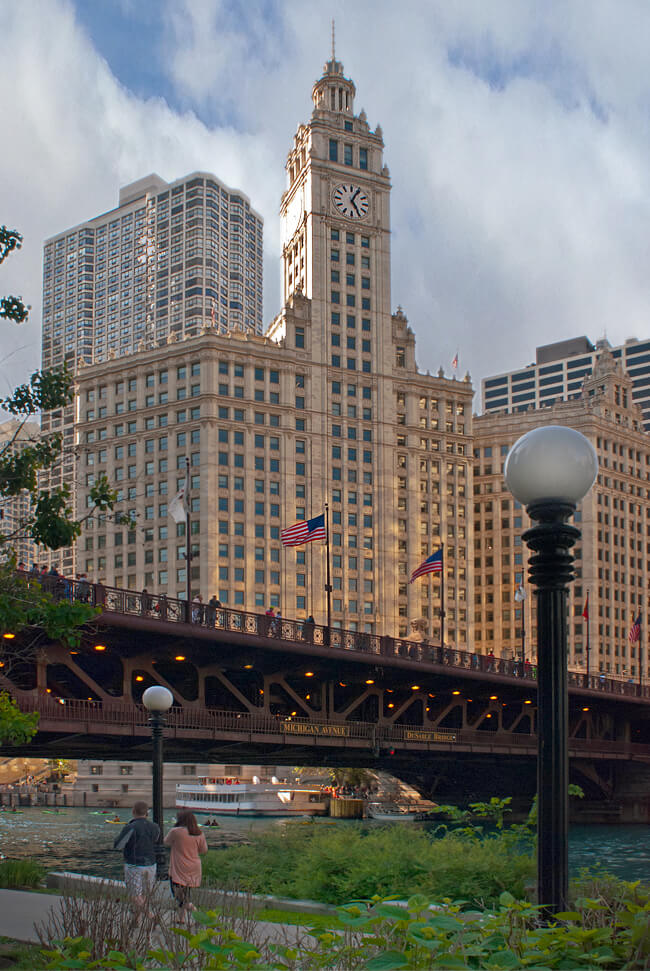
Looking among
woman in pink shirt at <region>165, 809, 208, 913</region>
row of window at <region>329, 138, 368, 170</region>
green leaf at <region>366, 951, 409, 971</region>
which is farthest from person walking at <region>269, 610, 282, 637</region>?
row of window at <region>329, 138, 368, 170</region>

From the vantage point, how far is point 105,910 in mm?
11281

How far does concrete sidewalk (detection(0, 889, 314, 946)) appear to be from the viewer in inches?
607

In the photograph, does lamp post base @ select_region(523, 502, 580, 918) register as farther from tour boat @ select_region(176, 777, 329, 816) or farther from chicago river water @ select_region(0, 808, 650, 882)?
tour boat @ select_region(176, 777, 329, 816)

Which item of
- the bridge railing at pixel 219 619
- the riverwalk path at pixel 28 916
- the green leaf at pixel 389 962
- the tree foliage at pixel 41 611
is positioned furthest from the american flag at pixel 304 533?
the green leaf at pixel 389 962

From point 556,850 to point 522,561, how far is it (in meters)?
154

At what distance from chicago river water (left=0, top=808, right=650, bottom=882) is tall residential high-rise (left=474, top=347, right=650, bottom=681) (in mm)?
65294

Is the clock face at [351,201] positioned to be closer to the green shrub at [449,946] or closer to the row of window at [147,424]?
the row of window at [147,424]

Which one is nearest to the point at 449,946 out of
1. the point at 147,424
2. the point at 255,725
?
the point at 255,725

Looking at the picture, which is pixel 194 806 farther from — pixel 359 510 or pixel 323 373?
pixel 323 373

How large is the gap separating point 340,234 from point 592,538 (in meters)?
53.1

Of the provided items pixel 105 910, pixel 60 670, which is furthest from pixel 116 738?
pixel 105 910

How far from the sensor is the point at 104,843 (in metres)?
67.2

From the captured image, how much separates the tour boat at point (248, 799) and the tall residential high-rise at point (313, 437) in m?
19.3

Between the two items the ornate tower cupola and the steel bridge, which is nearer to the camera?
the steel bridge
